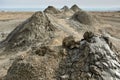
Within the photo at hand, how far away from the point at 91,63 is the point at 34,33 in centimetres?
927

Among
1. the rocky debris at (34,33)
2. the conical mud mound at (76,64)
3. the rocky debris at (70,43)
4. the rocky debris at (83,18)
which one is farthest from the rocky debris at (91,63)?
the rocky debris at (83,18)

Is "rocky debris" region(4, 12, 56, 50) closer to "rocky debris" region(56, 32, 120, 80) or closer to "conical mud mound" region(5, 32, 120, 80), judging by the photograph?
"conical mud mound" region(5, 32, 120, 80)

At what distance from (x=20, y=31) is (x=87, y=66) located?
1041cm

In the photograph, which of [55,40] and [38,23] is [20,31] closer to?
[38,23]

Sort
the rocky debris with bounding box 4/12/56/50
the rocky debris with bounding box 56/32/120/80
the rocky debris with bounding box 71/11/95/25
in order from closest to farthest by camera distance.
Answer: the rocky debris with bounding box 56/32/120/80, the rocky debris with bounding box 4/12/56/50, the rocky debris with bounding box 71/11/95/25

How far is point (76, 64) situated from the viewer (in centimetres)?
1141

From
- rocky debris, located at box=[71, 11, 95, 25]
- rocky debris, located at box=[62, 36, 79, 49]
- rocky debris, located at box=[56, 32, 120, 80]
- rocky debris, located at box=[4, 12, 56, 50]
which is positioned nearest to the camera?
rocky debris, located at box=[56, 32, 120, 80]

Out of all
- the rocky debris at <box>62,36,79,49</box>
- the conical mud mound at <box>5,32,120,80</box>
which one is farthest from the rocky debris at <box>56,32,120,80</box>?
the rocky debris at <box>62,36,79,49</box>

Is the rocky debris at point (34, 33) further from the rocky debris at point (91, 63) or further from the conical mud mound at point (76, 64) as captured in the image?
the rocky debris at point (91, 63)

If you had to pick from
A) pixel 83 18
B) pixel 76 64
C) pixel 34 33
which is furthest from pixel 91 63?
pixel 83 18

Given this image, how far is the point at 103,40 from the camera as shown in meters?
12.2

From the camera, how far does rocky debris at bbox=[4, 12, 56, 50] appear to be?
19.4 meters

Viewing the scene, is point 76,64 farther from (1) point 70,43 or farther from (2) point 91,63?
(1) point 70,43

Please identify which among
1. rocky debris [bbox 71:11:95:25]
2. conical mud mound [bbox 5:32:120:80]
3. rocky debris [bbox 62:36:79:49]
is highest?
rocky debris [bbox 62:36:79:49]
